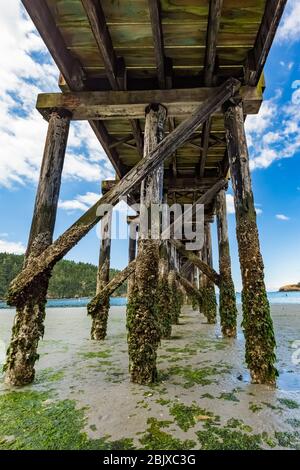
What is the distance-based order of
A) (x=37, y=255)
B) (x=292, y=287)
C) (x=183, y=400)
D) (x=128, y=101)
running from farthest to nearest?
(x=292, y=287)
(x=128, y=101)
(x=37, y=255)
(x=183, y=400)

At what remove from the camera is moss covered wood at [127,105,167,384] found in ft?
10.0

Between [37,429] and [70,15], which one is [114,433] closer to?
[37,429]

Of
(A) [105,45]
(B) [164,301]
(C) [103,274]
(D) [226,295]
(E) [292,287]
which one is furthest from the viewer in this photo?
(E) [292,287]

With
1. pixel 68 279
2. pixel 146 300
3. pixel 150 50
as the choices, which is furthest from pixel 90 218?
pixel 68 279

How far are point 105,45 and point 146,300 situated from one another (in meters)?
3.23

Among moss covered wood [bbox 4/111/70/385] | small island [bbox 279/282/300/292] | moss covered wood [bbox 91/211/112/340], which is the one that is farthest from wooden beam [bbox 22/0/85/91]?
small island [bbox 279/282/300/292]

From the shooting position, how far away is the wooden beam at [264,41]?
2795mm

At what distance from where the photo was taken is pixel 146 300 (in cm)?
316

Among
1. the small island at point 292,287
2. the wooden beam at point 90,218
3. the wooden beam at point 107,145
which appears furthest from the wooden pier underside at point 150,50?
the small island at point 292,287

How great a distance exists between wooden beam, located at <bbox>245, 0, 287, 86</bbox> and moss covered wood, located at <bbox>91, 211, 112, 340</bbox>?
429 cm

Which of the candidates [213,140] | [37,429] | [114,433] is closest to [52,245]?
[37,429]

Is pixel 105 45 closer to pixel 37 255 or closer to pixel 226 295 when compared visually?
pixel 37 255

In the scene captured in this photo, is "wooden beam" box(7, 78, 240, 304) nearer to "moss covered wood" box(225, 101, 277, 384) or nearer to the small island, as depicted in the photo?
"moss covered wood" box(225, 101, 277, 384)

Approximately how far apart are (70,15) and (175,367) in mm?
4875
